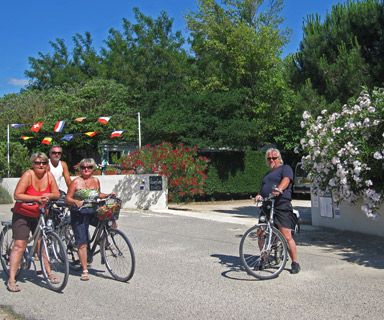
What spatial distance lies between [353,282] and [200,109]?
16189 mm

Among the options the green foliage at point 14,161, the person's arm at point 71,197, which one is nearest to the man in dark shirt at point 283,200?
the person's arm at point 71,197

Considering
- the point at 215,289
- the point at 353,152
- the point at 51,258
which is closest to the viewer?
the point at 215,289

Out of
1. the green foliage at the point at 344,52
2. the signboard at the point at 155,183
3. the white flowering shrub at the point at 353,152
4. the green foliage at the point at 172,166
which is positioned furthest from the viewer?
the green foliage at the point at 172,166

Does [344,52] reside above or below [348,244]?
above

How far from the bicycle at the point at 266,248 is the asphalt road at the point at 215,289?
164mm

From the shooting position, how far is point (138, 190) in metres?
17.9

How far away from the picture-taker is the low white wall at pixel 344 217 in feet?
33.3

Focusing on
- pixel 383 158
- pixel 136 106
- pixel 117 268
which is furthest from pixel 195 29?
pixel 117 268

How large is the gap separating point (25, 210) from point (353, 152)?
5.38m

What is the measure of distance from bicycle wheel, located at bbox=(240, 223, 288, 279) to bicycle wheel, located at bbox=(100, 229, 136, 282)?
150cm

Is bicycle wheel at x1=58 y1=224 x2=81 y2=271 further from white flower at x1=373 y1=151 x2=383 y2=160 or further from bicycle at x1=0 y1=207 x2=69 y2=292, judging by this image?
white flower at x1=373 y1=151 x2=383 y2=160

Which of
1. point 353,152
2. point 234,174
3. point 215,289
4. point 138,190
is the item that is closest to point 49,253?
point 215,289

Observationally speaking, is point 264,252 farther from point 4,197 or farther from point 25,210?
point 4,197

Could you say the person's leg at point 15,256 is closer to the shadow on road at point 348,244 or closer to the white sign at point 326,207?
the shadow on road at point 348,244
